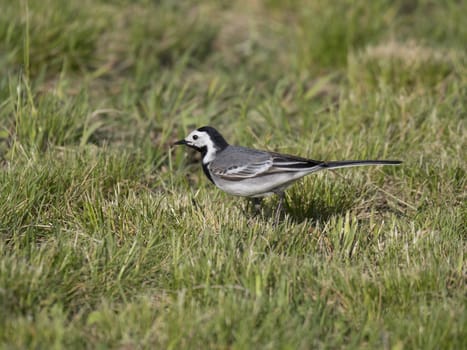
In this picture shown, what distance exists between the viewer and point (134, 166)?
19.4 ft

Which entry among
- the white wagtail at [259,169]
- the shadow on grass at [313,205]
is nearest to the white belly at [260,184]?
the white wagtail at [259,169]

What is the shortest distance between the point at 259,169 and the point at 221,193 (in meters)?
0.70

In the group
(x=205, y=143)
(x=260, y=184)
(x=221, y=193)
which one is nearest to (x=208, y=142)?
(x=205, y=143)

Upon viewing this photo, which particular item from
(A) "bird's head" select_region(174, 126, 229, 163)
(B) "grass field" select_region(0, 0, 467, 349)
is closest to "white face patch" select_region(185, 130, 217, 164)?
(A) "bird's head" select_region(174, 126, 229, 163)

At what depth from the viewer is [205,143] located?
5.65 m

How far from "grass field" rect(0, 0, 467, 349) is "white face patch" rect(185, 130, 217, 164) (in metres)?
0.34

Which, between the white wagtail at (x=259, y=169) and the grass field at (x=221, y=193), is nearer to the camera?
the grass field at (x=221, y=193)

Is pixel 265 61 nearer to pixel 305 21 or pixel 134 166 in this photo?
pixel 305 21

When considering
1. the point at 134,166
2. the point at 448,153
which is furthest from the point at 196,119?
the point at 448,153

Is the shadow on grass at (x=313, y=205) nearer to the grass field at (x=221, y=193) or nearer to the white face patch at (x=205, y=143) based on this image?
the grass field at (x=221, y=193)

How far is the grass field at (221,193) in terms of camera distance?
391cm

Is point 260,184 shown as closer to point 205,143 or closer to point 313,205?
point 313,205

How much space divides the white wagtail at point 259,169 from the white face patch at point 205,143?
0.04 m

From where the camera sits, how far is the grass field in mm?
3912
